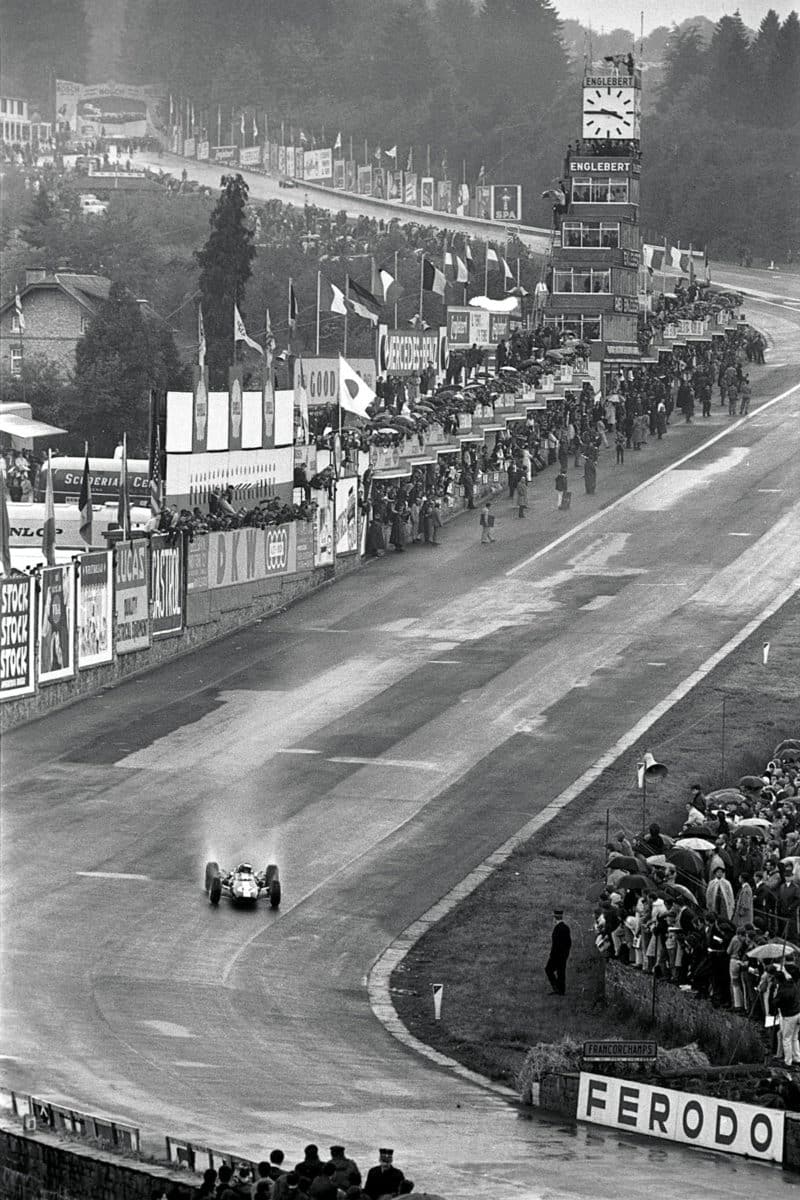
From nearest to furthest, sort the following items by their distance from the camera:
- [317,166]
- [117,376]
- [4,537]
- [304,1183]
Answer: [304,1183], [4,537], [117,376], [317,166]

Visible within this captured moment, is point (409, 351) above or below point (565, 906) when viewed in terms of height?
above

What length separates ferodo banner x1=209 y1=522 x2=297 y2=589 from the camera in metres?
48.8

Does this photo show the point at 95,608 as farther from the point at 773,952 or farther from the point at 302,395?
the point at 773,952

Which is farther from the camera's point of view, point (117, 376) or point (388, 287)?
point (117, 376)

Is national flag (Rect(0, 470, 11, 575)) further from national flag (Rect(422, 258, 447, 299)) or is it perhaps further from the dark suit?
national flag (Rect(422, 258, 447, 299))

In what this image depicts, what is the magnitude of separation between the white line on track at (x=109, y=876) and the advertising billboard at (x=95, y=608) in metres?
Answer: 10.1

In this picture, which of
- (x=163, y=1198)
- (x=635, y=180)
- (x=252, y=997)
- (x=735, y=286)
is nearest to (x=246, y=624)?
(x=252, y=997)

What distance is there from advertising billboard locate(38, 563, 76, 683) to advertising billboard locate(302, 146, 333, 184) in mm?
141427

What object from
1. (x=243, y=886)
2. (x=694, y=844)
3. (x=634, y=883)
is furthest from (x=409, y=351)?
(x=634, y=883)

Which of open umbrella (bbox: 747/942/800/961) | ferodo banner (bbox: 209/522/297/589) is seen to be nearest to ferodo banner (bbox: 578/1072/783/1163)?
open umbrella (bbox: 747/942/800/961)

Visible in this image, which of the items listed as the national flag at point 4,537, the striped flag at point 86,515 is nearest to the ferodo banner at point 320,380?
the striped flag at point 86,515

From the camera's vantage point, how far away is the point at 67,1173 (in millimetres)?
18969

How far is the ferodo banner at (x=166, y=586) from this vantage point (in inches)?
1799

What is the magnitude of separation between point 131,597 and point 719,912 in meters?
19.6
